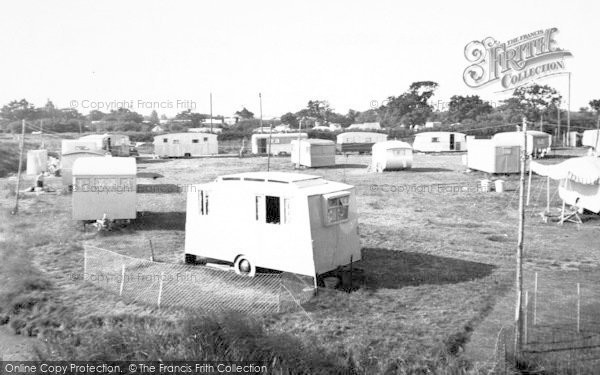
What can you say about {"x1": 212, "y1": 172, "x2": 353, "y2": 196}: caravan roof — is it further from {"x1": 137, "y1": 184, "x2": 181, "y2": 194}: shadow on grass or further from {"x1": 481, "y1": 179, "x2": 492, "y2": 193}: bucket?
{"x1": 481, "y1": 179, "x2": 492, "y2": 193}: bucket

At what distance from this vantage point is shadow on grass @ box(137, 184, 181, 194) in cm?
3050

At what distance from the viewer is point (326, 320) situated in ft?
38.0

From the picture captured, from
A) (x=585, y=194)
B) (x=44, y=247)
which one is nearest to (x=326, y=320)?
(x=44, y=247)

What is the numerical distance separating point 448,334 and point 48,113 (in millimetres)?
150611

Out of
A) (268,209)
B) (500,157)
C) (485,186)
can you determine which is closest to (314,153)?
(500,157)

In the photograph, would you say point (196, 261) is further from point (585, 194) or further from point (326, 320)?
point (585, 194)

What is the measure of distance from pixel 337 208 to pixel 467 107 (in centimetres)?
8847

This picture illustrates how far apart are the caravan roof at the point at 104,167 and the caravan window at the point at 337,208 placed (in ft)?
31.9

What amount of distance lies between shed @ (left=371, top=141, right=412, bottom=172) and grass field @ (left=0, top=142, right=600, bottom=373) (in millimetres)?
10064

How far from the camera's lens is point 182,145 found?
55688 millimetres

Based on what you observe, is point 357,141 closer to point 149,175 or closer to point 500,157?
point 500,157

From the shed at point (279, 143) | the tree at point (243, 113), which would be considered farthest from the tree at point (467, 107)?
the tree at point (243, 113)

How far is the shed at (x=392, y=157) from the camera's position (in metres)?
39.6

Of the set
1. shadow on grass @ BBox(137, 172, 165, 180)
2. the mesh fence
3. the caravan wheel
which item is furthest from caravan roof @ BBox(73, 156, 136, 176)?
shadow on grass @ BBox(137, 172, 165, 180)
